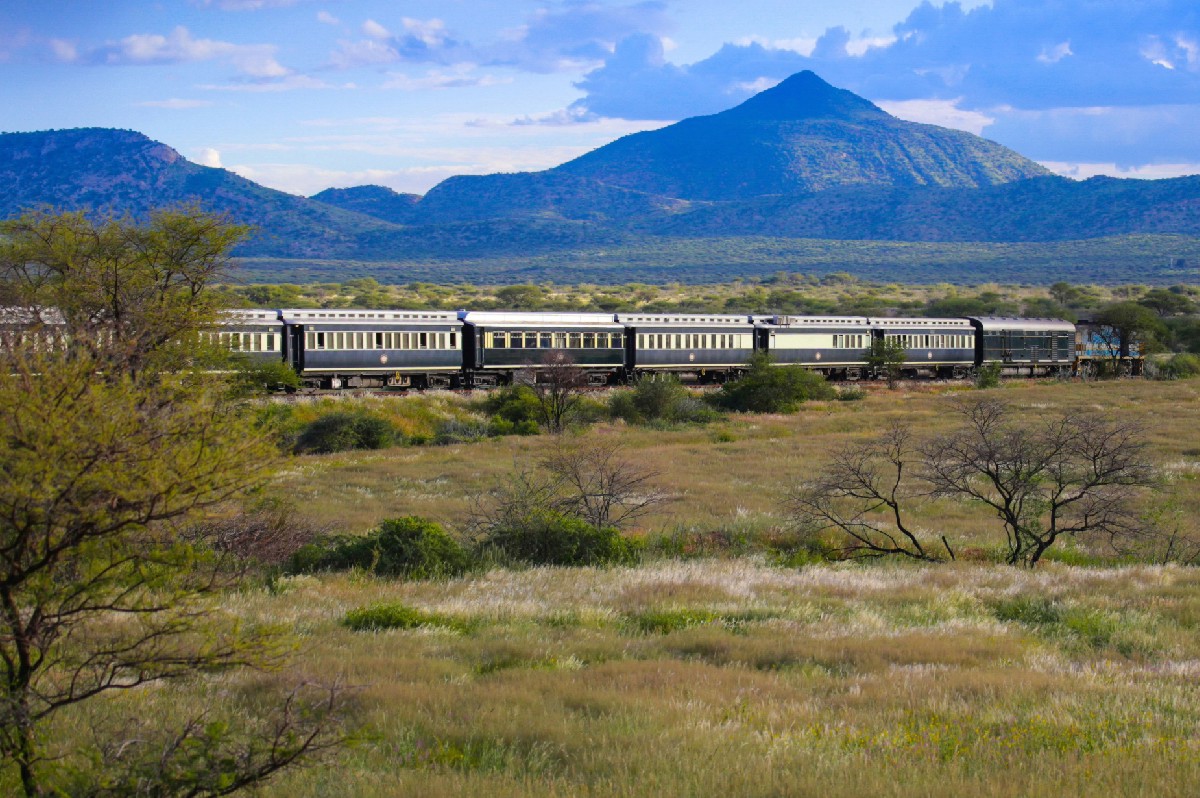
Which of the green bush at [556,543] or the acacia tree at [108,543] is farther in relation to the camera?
the green bush at [556,543]

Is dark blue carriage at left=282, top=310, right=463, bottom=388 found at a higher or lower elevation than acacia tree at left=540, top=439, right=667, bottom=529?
higher

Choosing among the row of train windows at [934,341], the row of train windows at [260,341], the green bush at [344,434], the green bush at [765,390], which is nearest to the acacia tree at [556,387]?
the green bush at [344,434]

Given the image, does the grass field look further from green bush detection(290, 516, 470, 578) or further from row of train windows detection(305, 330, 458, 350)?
row of train windows detection(305, 330, 458, 350)

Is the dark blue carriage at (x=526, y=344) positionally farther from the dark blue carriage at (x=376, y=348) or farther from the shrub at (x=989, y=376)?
the shrub at (x=989, y=376)

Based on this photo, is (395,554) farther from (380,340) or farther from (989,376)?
(989,376)

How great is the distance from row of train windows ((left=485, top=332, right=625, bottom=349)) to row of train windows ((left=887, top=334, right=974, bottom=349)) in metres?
17.3

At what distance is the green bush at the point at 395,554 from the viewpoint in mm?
15227

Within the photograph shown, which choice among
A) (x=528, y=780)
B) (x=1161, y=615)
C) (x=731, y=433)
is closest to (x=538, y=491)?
(x=1161, y=615)

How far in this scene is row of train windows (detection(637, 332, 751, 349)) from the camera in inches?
1937

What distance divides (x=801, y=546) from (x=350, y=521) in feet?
27.3

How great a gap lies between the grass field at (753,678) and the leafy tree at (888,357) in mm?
37973

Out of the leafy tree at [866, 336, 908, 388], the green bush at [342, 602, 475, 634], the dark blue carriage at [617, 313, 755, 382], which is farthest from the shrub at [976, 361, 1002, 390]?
the green bush at [342, 602, 475, 634]

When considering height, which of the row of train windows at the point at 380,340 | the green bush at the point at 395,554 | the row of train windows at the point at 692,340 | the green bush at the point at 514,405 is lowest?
the green bush at the point at 514,405

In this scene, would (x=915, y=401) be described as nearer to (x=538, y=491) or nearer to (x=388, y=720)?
(x=538, y=491)
